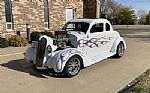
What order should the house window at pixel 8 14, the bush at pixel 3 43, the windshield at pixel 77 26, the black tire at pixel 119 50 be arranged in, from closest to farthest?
the windshield at pixel 77 26 → the black tire at pixel 119 50 → the bush at pixel 3 43 → the house window at pixel 8 14

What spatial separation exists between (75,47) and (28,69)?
188 cm

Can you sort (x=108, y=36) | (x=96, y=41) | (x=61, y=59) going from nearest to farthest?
(x=61, y=59)
(x=96, y=41)
(x=108, y=36)

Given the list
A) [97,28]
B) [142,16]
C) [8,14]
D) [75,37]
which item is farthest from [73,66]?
[142,16]

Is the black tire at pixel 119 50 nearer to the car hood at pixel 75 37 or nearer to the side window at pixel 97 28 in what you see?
the side window at pixel 97 28

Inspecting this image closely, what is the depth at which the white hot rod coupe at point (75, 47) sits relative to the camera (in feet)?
22.4

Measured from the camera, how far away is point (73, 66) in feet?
23.0

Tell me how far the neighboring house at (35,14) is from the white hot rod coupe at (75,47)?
7.19 m

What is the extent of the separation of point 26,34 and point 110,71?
9.37m

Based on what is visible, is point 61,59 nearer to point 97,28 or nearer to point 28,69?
point 28,69

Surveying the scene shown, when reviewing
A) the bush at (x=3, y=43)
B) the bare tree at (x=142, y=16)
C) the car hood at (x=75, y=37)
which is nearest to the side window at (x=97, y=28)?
the car hood at (x=75, y=37)

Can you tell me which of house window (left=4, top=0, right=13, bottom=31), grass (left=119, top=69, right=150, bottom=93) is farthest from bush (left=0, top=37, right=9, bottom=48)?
grass (left=119, top=69, right=150, bottom=93)

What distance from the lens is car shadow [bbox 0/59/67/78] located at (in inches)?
280

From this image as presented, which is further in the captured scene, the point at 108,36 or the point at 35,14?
the point at 35,14

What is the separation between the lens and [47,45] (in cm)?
686
